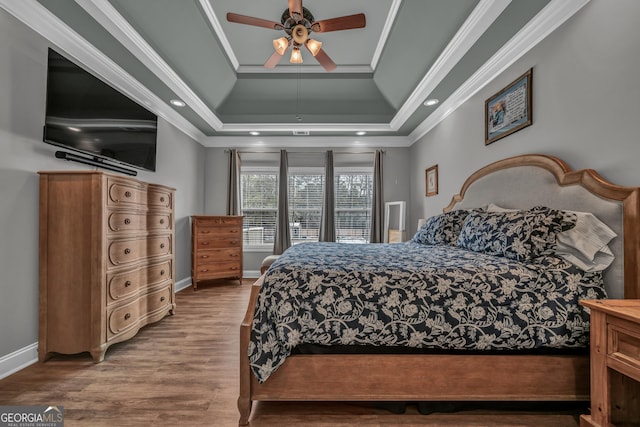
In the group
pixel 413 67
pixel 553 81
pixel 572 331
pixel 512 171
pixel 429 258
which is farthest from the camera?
pixel 413 67

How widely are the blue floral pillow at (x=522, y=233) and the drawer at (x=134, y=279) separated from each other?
2771 mm

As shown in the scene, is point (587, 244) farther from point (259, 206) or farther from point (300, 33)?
point (259, 206)

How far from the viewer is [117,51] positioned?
253 cm

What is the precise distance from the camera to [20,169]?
2.00m

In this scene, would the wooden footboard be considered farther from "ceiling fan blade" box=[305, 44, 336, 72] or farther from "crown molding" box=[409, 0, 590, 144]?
"ceiling fan blade" box=[305, 44, 336, 72]

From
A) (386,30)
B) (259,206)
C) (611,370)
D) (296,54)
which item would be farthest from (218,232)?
(611,370)

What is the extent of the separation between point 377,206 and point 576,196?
10.4 feet

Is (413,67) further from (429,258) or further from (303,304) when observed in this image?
(303,304)

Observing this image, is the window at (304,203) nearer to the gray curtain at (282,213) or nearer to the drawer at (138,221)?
the gray curtain at (282,213)

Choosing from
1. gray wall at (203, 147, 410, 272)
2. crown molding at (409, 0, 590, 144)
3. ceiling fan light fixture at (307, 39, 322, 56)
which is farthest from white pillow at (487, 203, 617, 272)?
gray wall at (203, 147, 410, 272)

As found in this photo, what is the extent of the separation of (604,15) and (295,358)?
2687mm

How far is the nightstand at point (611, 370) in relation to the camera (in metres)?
1.20

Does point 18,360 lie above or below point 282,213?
below

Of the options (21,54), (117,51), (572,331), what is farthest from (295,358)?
(117,51)
